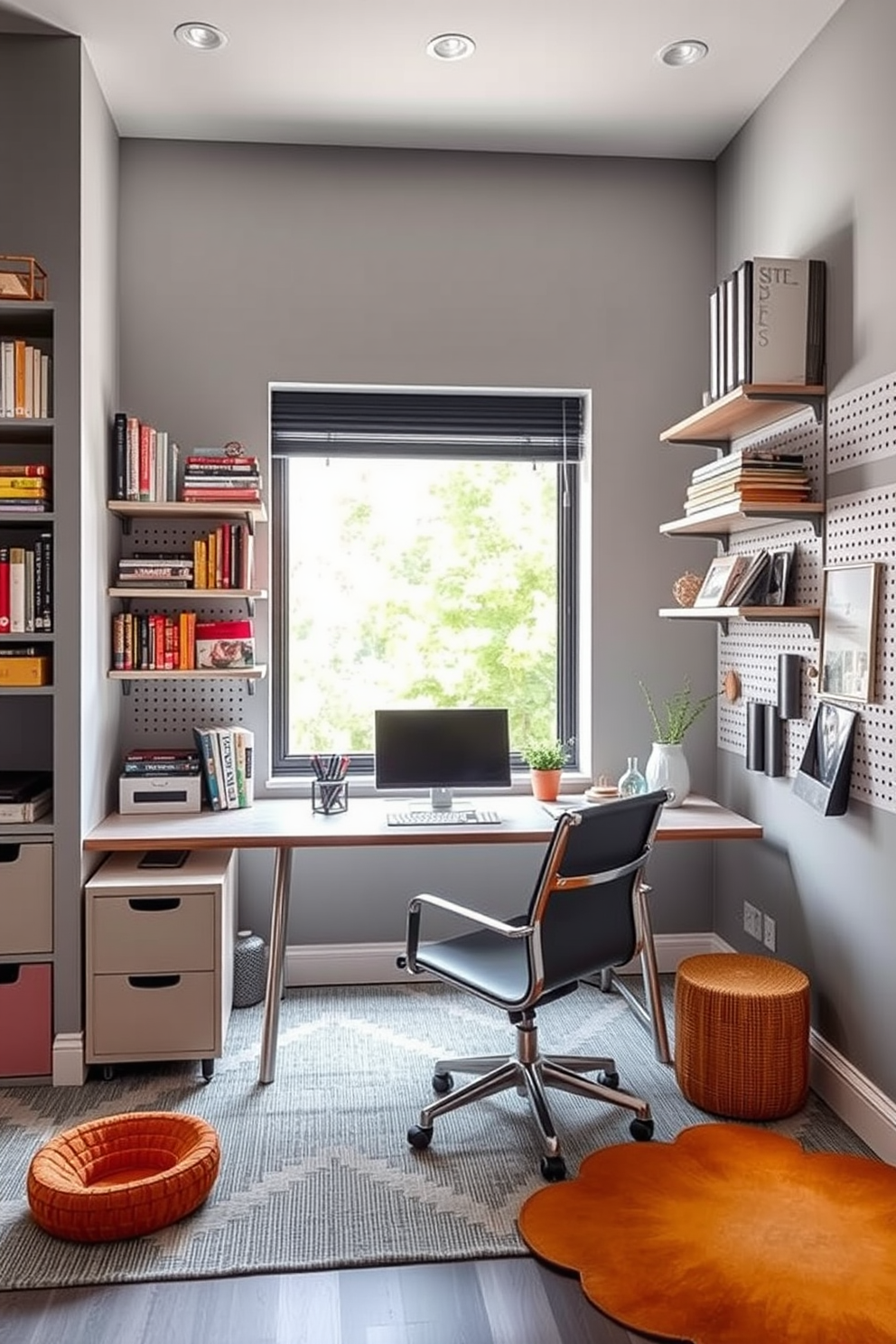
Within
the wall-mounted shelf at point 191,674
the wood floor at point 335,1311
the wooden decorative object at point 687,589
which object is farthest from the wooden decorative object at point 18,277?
the wood floor at point 335,1311

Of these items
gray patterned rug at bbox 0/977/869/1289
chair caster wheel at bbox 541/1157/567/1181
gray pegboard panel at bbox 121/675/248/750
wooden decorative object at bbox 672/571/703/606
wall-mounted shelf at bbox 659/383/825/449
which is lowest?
gray patterned rug at bbox 0/977/869/1289

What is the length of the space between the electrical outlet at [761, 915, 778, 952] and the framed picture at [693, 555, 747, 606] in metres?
1.01

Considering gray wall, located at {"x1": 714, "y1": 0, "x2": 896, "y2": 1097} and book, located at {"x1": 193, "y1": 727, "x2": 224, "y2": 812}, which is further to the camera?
book, located at {"x1": 193, "y1": 727, "x2": 224, "y2": 812}

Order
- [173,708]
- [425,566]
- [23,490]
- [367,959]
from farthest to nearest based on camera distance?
[425,566]
[367,959]
[173,708]
[23,490]

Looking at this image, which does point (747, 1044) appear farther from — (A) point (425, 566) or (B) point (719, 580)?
(A) point (425, 566)

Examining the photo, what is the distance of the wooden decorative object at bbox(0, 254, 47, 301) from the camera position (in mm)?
2709

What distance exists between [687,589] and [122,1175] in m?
2.37

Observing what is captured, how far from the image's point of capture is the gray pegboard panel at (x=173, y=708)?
3463mm

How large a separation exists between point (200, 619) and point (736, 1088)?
7.19 feet

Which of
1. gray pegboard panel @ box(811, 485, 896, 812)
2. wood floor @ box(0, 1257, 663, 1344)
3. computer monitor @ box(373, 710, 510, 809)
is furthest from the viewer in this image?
computer monitor @ box(373, 710, 510, 809)

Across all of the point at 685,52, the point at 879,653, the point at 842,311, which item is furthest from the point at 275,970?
the point at 685,52

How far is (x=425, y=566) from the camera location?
3.73 m

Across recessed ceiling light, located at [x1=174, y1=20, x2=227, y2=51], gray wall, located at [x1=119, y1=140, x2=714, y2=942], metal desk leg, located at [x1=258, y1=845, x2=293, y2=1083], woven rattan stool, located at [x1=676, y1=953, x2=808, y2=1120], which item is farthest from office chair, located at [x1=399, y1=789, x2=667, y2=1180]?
recessed ceiling light, located at [x1=174, y1=20, x2=227, y2=51]

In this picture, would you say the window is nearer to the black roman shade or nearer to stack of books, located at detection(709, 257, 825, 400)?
the black roman shade
